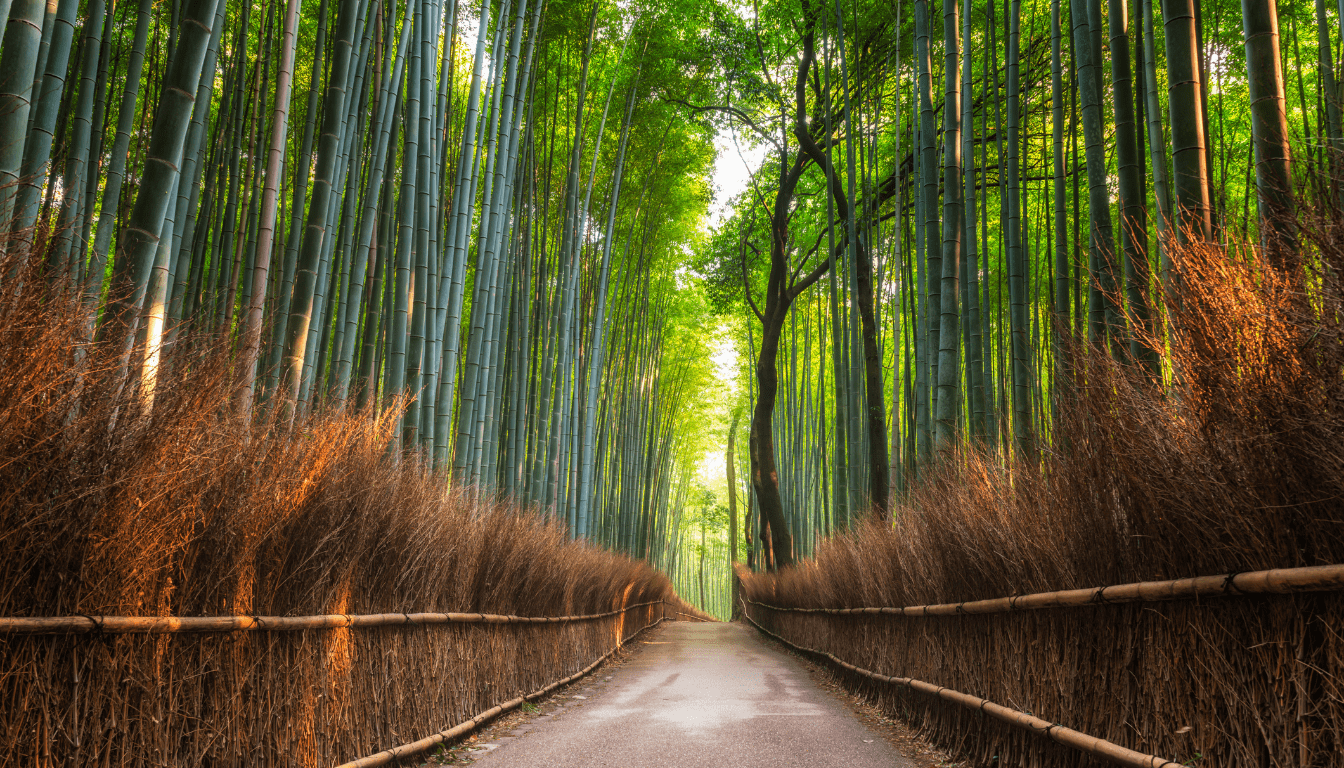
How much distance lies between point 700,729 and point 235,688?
7.74ft

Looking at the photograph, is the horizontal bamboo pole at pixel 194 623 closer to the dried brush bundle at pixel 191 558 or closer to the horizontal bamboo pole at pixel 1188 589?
the dried brush bundle at pixel 191 558

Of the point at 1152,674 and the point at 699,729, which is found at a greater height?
the point at 1152,674

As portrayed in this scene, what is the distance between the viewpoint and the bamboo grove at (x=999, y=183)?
246 cm

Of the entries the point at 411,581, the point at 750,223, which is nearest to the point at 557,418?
the point at 750,223

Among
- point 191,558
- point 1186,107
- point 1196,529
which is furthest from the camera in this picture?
point 1186,107

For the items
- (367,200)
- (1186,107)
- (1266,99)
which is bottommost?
(1266,99)

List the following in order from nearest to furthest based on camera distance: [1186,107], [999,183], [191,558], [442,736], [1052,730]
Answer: [191,558]
[1052,730]
[1186,107]
[442,736]
[999,183]

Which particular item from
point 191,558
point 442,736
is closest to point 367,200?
point 442,736

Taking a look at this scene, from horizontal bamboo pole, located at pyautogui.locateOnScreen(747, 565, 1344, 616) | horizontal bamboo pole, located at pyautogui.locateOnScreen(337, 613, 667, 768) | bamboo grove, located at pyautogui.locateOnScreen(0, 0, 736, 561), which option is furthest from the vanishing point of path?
bamboo grove, located at pyautogui.locateOnScreen(0, 0, 736, 561)

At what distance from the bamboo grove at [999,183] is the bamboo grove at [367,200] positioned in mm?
1683

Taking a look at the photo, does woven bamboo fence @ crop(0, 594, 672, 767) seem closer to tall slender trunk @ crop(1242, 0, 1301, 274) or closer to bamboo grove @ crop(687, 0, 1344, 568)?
bamboo grove @ crop(687, 0, 1344, 568)

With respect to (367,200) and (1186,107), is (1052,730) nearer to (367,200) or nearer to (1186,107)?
(1186,107)

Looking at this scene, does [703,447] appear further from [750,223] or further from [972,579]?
[972,579]

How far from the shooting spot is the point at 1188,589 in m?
1.79
